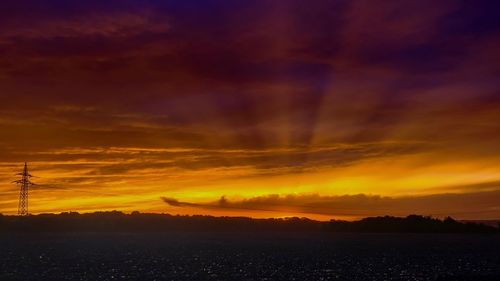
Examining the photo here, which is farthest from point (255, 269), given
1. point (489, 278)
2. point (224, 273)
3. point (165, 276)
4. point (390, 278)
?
point (489, 278)

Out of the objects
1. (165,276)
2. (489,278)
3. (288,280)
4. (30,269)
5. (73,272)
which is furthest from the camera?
(30,269)

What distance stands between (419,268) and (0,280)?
9952cm

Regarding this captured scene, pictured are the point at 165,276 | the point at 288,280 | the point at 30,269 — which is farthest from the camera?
the point at 30,269

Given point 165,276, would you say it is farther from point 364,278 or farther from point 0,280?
point 364,278

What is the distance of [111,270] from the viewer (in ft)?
527

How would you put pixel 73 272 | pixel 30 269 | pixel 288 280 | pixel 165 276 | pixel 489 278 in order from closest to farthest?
pixel 489 278, pixel 288 280, pixel 165 276, pixel 73 272, pixel 30 269

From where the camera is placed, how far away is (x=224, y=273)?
149 metres

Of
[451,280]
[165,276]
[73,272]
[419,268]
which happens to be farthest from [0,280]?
[419,268]

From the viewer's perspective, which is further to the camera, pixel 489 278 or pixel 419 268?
pixel 419 268

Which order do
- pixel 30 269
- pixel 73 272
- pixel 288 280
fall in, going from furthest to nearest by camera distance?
pixel 30 269, pixel 73 272, pixel 288 280

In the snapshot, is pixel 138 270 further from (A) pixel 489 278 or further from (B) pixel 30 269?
(A) pixel 489 278

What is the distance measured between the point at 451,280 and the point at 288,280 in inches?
1411

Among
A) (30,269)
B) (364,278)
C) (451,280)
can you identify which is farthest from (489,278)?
(30,269)

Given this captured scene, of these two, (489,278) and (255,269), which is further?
(255,269)
